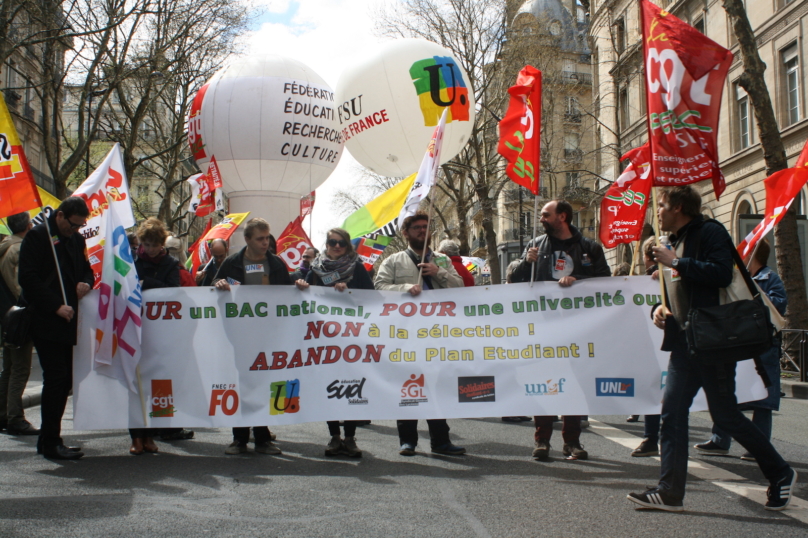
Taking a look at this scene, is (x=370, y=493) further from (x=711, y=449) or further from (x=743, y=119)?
(x=743, y=119)

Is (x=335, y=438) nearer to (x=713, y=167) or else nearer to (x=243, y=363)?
(x=243, y=363)

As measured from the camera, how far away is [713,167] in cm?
480

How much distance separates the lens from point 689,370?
443 cm

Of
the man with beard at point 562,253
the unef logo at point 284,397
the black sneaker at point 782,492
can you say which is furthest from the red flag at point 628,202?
the black sneaker at point 782,492

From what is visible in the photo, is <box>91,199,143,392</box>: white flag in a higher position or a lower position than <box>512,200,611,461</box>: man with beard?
lower

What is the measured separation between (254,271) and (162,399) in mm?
1204

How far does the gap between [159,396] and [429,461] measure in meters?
2.10

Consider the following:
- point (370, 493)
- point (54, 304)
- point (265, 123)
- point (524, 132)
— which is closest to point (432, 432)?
point (370, 493)

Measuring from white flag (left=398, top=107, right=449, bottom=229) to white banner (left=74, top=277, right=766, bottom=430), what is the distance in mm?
688

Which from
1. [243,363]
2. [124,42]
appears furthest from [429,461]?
[124,42]

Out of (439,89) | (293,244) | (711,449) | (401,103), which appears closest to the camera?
(711,449)

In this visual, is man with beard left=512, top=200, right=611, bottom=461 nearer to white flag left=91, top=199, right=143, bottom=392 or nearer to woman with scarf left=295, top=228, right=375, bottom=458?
woman with scarf left=295, top=228, right=375, bottom=458

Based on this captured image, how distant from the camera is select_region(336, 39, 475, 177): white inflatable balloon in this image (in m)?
10.7

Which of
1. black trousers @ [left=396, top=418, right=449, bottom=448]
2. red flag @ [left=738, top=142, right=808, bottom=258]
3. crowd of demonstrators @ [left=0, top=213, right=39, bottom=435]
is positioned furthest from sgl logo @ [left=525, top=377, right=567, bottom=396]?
crowd of demonstrators @ [left=0, top=213, right=39, bottom=435]
